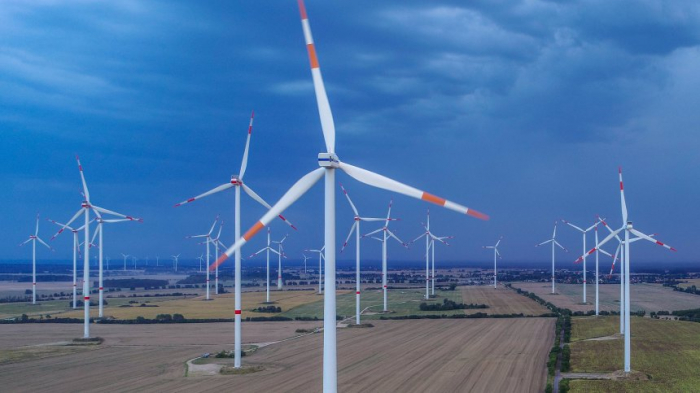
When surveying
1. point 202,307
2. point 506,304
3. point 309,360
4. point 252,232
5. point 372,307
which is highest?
point 252,232

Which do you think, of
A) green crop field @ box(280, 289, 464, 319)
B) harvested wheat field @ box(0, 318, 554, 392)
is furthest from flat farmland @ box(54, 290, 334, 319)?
harvested wheat field @ box(0, 318, 554, 392)

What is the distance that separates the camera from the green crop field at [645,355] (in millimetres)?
41469

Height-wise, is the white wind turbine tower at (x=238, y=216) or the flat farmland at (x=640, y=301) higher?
the white wind turbine tower at (x=238, y=216)

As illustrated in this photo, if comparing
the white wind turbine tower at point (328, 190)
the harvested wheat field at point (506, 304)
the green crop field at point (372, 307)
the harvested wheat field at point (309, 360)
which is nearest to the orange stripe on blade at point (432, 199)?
the white wind turbine tower at point (328, 190)

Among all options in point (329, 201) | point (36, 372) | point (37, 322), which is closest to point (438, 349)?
point (36, 372)

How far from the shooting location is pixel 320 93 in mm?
26406

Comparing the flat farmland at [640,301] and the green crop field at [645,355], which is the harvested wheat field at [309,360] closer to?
the green crop field at [645,355]

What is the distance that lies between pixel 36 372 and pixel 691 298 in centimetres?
11820

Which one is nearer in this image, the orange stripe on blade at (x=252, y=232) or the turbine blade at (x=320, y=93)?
the orange stripe on blade at (x=252, y=232)

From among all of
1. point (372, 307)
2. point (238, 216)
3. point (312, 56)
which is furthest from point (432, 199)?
point (372, 307)

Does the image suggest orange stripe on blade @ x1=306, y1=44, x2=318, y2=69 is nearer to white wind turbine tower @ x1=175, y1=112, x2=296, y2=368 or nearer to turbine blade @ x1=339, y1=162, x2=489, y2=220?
turbine blade @ x1=339, y1=162, x2=489, y2=220

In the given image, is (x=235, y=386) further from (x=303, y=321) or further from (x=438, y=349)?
(x=303, y=321)

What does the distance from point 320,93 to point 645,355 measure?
40.3 m

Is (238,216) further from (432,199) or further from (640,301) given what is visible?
(640,301)
